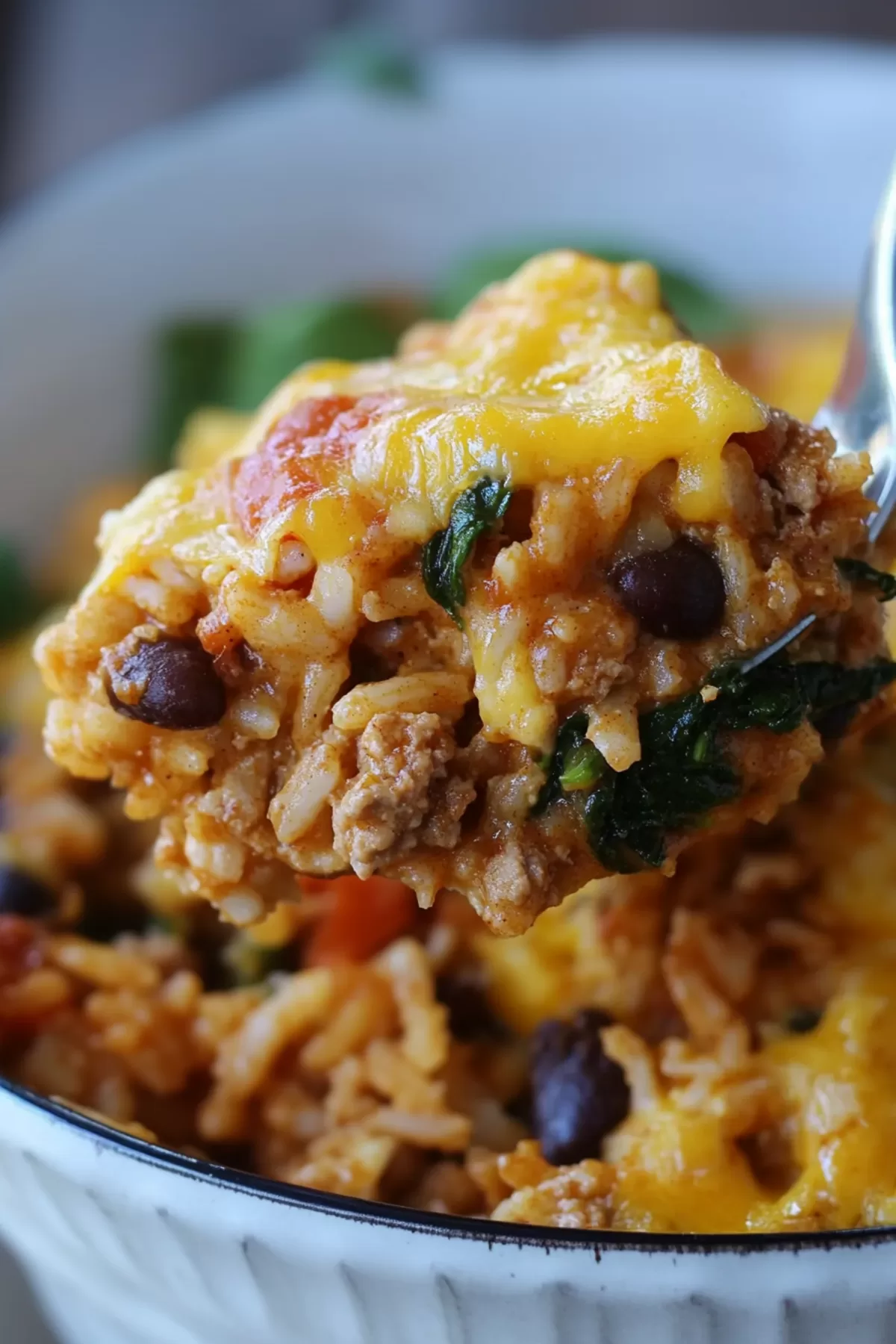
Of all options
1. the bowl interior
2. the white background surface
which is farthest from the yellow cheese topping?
the bowl interior

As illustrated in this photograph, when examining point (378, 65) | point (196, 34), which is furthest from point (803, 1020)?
point (196, 34)

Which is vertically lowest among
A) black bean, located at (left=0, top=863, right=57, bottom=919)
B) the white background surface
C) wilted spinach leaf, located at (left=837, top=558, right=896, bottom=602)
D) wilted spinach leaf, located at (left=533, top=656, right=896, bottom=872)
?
the white background surface

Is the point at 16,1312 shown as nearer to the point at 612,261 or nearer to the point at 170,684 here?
the point at 170,684

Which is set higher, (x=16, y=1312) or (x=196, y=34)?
(x=196, y=34)

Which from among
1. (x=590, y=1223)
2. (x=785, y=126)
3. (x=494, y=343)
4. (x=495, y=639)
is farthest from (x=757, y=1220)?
(x=785, y=126)

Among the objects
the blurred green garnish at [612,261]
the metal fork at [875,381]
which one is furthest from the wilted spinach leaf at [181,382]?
the metal fork at [875,381]

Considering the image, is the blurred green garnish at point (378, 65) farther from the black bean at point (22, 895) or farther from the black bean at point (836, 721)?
the black bean at point (836, 721)

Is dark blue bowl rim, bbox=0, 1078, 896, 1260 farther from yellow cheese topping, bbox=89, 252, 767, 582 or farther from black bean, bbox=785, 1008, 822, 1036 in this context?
yellow cheese topping, bbox=89, 252, 767, 582
